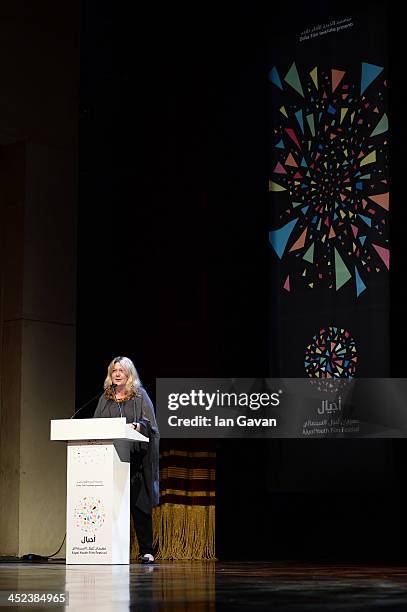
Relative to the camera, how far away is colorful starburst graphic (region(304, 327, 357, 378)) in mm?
6941

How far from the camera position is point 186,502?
24.6 ft

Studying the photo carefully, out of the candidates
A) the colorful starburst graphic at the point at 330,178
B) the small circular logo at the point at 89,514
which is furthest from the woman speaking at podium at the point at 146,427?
the colorful starburst graphic at the point at 330,178

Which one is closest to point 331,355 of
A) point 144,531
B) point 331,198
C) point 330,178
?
point 331,198

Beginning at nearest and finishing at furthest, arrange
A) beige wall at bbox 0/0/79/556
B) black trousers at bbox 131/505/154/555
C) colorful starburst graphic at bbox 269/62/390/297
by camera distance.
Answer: black trousers at bbox 131/505/154/555 < colorful starburst graphic at bbox 269/62/390/297 < beige wall at bbox 0/0/79/556

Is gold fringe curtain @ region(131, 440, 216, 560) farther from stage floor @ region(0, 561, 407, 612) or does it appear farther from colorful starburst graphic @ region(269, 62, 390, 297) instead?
stage floor @ region(0, 561, 407, 612)

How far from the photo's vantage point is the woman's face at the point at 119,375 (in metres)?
6.28

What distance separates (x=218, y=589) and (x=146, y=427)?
254 cm

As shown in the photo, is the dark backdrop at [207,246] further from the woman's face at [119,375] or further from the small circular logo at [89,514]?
the small circular logo at [89,514]

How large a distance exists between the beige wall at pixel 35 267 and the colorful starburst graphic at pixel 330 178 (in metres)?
1.65

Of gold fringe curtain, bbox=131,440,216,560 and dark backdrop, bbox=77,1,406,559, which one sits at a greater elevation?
dark backdrop, bbox=77,1,406,559

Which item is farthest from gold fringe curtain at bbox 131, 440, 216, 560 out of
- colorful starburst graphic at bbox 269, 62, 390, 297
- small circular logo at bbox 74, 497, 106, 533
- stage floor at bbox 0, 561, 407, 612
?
stage floor at bbox 0, 561, 407, 612

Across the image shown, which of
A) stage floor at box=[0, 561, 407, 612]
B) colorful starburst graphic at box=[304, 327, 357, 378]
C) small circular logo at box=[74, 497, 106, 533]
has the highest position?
A: colorful starburst graphic at box=[304, 327, 357, 378]

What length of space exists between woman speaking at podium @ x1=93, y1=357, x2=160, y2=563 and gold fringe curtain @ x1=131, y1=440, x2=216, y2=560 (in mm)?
1102

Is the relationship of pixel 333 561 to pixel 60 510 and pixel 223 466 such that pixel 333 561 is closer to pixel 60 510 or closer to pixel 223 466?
pixel 223 466
